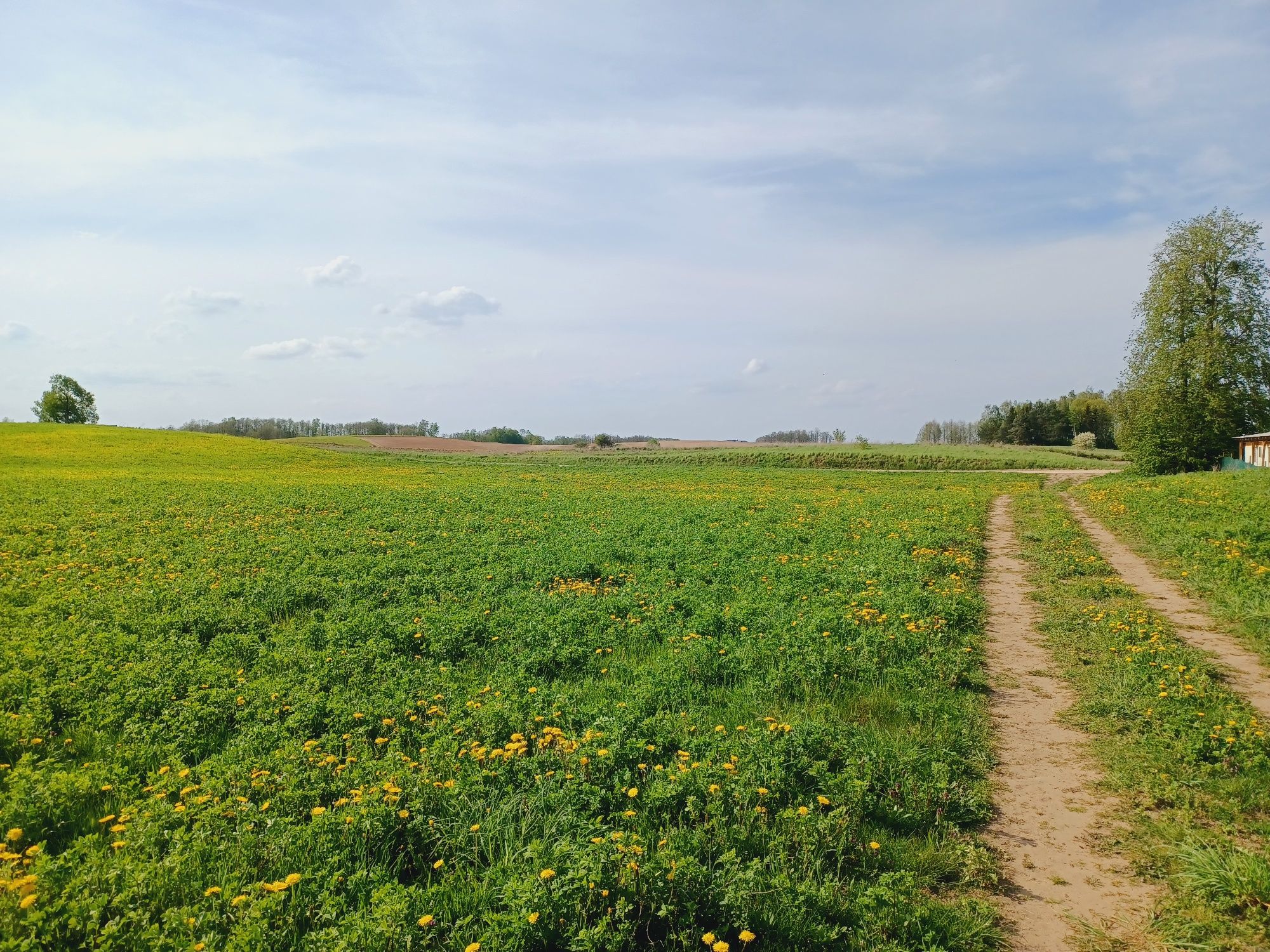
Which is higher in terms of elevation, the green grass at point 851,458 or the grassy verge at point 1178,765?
the green grass at point 851,458

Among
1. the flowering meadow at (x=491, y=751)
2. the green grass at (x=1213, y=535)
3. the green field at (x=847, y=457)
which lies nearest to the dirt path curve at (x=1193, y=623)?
the green grass at (x=1213, y=535)

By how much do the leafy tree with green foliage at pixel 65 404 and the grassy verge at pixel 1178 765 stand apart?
139 meters

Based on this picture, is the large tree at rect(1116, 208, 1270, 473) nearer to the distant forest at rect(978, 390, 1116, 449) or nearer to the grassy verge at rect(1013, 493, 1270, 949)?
the grassy verge at rect(1013, 493, 1270, 949)

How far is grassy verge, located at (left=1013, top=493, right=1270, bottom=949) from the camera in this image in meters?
4.39

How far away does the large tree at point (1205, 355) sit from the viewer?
43.5 meters

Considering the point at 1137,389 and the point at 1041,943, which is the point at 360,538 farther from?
the point at 1137,389

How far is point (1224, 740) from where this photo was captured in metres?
6.43

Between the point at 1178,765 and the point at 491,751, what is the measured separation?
630cm

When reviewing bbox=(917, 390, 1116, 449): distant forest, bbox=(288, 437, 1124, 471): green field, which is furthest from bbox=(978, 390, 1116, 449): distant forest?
bbox=(288, 437, 1124, 471): green field

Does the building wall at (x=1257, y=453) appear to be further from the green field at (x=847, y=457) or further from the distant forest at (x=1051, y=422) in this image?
the distant forest at (x=1051, y=422)

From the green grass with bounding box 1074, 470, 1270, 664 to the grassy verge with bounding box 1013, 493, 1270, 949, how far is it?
1608 millimetres

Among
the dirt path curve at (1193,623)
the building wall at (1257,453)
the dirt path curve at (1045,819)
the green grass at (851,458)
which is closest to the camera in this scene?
the dirt path curve at (1045,819)

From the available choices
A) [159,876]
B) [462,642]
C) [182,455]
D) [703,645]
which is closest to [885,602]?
[703,645]

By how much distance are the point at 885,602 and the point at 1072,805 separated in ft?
17.4
